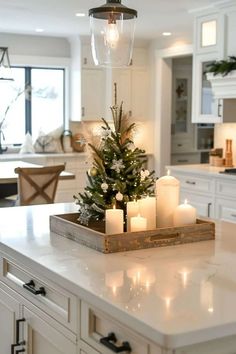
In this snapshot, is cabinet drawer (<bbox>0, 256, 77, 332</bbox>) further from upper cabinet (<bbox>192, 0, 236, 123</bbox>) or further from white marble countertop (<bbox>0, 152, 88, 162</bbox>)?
white marble countertop (<bbox>0, 152, 88, 162</bbox>)

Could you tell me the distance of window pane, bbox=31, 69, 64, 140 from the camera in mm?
7945

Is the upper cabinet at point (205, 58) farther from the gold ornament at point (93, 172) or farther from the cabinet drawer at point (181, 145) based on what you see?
the gold ornament at point (93, 172)

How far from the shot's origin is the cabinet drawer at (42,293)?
178 centimetres

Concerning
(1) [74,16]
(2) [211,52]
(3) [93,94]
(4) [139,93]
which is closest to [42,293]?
(2) [211,52]

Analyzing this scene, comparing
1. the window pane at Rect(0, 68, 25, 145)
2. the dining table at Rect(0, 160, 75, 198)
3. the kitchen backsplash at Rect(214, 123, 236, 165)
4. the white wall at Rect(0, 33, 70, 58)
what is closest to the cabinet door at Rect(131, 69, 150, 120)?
the white wall at Rect(0, 33, 70, 58)

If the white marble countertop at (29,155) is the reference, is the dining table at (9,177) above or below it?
below

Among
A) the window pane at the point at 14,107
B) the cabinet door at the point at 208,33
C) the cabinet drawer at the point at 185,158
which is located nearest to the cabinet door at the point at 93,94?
the window pane at the point at 14,107

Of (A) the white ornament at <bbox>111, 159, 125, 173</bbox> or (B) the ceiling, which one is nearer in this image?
(A) the white ornament at <bbox>111, 159, 125, 173</bbox>

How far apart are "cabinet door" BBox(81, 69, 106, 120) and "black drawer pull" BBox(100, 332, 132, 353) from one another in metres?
6.29

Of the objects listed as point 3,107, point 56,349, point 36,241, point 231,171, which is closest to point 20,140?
point 3,107

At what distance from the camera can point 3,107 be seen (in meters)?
7.67

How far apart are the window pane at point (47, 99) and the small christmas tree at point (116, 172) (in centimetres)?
568

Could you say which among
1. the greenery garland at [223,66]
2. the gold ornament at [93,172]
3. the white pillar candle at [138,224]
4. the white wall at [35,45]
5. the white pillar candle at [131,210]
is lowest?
the white pillar candle at [138,224]

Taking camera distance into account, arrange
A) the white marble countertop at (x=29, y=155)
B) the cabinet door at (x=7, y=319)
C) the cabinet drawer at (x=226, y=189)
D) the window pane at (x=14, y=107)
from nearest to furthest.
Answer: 1. the cabinet door at (x=7, y=319)
2. the cabinet drawer at (x=226, y=189)
3. the white marble countertop at (x=29, y=155)
4. the window pane at (x=14, y=107)
